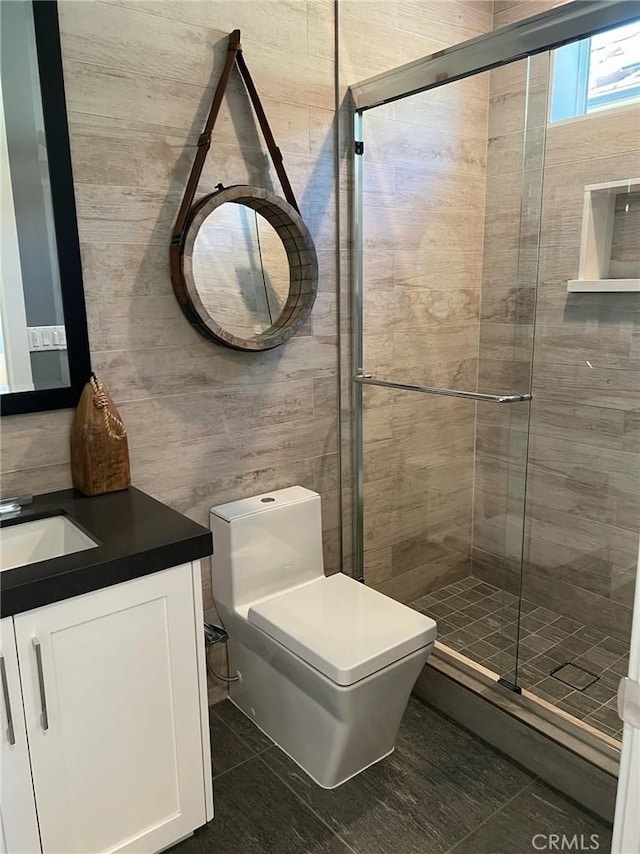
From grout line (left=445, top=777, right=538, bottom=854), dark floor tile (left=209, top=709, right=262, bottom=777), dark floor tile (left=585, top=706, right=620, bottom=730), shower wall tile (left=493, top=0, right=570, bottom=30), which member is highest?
shower wall tile (left=493, top=0, right=570, bottom=30)

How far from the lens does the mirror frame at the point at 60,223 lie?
162 cm

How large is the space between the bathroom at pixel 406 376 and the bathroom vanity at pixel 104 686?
0.28 feet

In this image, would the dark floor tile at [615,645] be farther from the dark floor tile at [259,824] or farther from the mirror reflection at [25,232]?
the mirror reflection at [25,232]

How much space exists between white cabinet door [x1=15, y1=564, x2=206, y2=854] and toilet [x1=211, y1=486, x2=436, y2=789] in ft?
1.21

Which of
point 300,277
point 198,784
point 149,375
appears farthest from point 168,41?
point 198,784

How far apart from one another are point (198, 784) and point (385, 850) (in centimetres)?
52

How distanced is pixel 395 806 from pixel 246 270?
164 centimetres

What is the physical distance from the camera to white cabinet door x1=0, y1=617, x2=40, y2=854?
127cm

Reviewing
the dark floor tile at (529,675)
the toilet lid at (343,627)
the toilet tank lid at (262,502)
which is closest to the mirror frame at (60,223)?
the toilet tank lid at (262,502)

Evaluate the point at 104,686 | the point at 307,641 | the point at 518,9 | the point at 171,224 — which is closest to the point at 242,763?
the point at 307,641

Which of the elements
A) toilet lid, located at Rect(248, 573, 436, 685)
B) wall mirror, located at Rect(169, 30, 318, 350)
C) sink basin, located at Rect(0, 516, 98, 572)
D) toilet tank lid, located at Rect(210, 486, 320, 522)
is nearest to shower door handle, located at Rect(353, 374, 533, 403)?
wall mirror, located at Rect(169, 30, 318, 350)

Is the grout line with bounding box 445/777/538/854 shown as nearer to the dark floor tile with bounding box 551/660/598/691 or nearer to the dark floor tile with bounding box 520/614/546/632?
the dark floor tile with bounding box 551/660/598/691

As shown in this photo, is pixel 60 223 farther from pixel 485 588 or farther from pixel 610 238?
pixel 485 588

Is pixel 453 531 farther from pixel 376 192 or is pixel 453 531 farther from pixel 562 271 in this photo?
pixel 376 192
